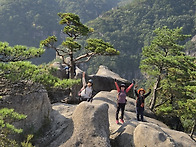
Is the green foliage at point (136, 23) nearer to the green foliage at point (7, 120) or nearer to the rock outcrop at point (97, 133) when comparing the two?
the rock outcrop at point (97, 133)

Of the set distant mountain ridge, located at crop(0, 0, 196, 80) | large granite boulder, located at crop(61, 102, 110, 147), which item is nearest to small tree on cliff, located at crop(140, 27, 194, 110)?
large granite boulder, located at crop(61, 102, 110, 147)

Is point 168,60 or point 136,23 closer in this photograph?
point 168,60

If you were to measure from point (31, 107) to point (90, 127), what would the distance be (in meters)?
2.47

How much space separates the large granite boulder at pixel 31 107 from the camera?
7.54 meters

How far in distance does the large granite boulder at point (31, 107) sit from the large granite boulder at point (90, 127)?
146 centimetres

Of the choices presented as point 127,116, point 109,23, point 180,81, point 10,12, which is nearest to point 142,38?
point 109,23

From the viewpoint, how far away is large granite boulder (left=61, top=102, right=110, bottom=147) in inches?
290

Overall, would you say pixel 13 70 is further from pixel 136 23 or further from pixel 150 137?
pixel 136 23

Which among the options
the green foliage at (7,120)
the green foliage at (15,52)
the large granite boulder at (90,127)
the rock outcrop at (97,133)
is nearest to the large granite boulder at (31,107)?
the rock outcrop at (97,133)

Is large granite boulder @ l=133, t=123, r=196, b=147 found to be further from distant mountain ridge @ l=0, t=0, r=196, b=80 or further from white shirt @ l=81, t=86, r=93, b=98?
distant mountain ridge @ l=0, t=0, r=196, b=80

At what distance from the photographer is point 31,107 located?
8125 mm

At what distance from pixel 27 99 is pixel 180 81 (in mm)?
14205

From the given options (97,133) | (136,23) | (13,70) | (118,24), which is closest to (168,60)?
(97,133)

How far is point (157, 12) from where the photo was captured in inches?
4897
